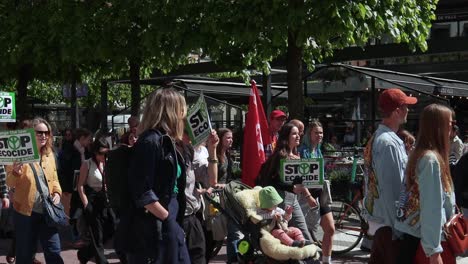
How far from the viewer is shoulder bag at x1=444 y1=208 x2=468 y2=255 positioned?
453cm

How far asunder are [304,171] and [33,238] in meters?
2.69

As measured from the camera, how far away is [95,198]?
8.84m

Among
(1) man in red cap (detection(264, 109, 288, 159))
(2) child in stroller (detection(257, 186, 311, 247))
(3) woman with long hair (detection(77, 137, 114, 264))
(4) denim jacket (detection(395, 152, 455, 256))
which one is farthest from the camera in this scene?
(1) man in red cap (detection(264, 109, 288, 159))

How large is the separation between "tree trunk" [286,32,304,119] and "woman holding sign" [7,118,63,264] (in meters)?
4.91

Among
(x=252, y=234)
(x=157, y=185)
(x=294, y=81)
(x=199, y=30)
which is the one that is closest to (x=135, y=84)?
(x=199, y=30)

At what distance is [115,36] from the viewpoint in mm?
12883

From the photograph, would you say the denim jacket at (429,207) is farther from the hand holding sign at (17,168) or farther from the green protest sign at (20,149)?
the hand holding sign at (17,168)

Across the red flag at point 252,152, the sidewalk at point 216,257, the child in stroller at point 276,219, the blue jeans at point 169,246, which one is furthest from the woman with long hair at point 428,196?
the sidewalk at point 216,257

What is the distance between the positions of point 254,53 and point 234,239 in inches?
212

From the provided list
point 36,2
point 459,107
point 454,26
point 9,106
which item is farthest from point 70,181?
→ point 454,26

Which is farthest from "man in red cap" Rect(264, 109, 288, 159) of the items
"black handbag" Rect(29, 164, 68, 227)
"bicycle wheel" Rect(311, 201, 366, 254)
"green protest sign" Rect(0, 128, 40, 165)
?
"green protest sign" Rect(0, 128, 40, 165)

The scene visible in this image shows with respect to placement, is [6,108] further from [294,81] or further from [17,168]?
[17,168]

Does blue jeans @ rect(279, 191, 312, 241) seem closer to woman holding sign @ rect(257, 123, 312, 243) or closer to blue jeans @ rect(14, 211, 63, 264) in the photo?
woman holding sign @ rect(257, 123, 312, 243)

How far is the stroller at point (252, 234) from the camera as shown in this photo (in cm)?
650
